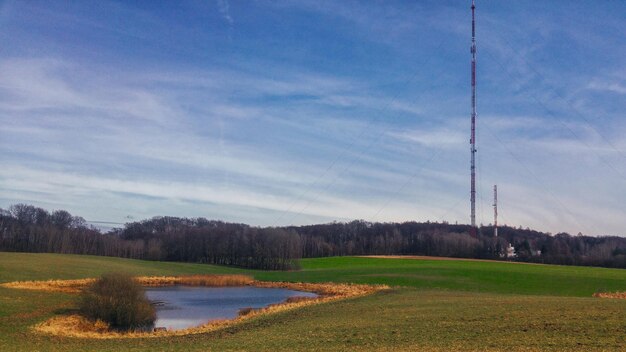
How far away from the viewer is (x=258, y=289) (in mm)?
66312

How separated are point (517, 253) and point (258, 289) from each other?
78578 millimetres

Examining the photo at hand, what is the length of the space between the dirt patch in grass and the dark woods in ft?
136

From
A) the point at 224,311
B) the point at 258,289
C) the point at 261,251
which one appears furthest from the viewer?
the point at 261,251

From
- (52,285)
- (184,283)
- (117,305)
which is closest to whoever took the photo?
(117,305)

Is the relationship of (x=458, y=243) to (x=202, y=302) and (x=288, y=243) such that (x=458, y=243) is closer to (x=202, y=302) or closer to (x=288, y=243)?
(x=288, y=243)

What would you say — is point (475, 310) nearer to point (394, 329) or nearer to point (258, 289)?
point (394, 329)

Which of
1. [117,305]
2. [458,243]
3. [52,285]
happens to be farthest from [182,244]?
[117,305]

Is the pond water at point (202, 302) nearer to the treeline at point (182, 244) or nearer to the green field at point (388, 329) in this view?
the green field at point (388, 329)

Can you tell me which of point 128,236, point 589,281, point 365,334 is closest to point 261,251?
point 589,281

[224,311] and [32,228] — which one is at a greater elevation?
[32,228]

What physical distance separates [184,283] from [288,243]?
4633cm

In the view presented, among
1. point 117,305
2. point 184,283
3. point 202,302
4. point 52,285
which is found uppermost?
point 117,305

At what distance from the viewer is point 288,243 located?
119 m

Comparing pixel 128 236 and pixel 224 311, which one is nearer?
pixel 224 311
